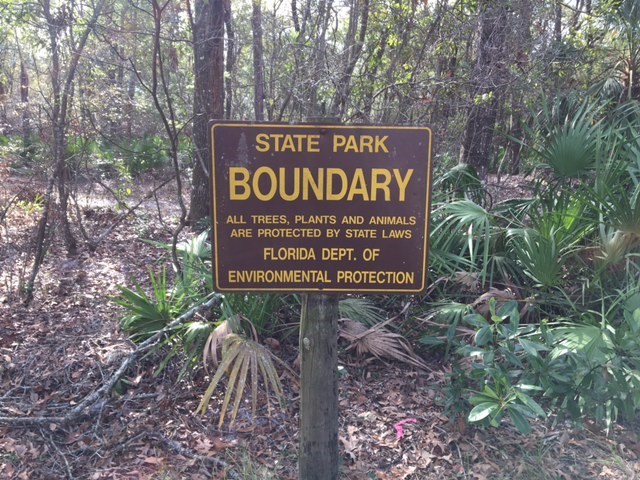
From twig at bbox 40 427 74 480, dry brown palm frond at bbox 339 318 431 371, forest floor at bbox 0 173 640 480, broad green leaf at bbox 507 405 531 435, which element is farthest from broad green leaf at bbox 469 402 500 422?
twig at bbox 40 427 74 480

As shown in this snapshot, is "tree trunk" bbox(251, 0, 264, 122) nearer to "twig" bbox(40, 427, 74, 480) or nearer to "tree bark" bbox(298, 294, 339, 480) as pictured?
"twig" bbox(40, 427, 74, 480)

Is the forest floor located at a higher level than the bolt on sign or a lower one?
lower

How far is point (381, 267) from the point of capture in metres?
2.40

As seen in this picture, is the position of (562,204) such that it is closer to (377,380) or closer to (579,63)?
(377,380)

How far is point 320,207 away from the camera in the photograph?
2.35 metres

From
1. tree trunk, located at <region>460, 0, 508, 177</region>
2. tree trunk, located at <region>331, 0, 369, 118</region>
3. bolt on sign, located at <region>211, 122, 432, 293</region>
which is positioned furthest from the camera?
tree trunk, located at <region>460, 0, 508, 177</region>

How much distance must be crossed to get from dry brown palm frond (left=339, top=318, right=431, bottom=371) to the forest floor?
0.10m

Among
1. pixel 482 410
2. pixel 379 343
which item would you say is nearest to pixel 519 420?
pixel 482 410

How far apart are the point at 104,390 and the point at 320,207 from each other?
244 centimetres

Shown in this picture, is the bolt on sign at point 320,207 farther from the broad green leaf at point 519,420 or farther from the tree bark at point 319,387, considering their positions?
the broad green leaf at point 519,420

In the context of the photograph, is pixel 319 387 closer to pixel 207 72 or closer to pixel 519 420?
pixel 519 420

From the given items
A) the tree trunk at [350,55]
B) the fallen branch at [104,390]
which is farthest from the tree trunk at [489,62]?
the fallen branch at [104,390]

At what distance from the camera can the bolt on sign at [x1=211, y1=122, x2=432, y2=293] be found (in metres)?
2.29

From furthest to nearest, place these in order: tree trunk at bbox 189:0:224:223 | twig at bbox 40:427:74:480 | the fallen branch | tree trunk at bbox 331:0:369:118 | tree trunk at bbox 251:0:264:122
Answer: tree trunk at bbox 189:0:224:223 < tree trunk at bbox 251:0:264:122 < tree trunk at bbox 331:0:369:118 < the fallen branch < twig at bbox 40:427:74:480
